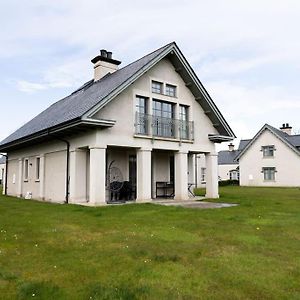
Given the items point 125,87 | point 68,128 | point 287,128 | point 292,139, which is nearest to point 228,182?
point 292,139

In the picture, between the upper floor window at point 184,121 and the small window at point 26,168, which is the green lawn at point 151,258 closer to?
the upper floor window at point 184,121

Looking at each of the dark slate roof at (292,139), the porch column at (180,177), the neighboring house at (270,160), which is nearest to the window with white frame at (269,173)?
the neighboring house at (270,160)

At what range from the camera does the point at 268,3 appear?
1093 cm

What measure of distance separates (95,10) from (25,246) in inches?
294

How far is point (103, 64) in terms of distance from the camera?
20234 millimetres

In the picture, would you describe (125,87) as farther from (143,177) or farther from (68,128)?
(143,177)

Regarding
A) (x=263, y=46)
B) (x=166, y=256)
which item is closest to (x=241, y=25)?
(x=263, y=46)

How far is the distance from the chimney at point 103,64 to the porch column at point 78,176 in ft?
20.9

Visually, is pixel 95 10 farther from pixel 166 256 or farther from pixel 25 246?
pixel 166 256

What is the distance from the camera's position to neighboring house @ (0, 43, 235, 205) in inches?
565

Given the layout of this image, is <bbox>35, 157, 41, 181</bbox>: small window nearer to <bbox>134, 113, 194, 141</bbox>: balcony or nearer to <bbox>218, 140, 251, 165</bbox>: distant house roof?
<bbox>134, 113, 194, 141</bbox>: balcony

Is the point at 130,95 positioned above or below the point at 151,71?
below

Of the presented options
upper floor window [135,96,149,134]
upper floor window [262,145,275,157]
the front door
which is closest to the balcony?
upper floor window [135,96,149,134]

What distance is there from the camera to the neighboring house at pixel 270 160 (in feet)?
125
